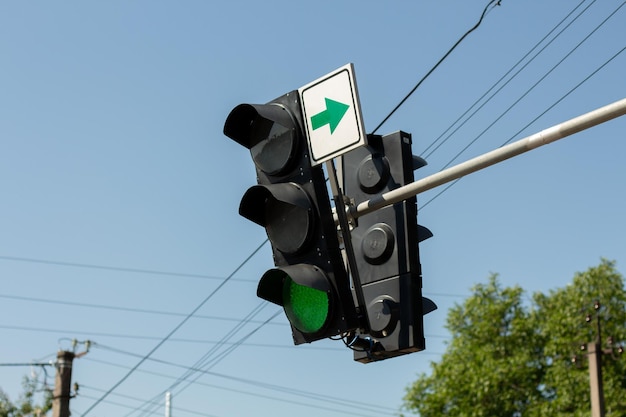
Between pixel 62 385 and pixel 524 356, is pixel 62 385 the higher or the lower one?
the lower one

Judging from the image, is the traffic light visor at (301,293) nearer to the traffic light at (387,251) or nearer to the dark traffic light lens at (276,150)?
the traffic light at (387,251)

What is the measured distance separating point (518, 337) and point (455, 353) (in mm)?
2740

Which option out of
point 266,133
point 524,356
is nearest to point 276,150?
point 266,133

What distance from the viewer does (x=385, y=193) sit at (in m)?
5.55

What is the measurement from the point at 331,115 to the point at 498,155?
82 centimetres

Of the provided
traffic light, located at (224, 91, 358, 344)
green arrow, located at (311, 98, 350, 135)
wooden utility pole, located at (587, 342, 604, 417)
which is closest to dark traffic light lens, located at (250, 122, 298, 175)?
traffic light, located at (224, 91, 358, 344)

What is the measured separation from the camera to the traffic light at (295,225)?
4879 millimetres

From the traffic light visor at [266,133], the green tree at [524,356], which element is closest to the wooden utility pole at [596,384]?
the green tree at [524,356]

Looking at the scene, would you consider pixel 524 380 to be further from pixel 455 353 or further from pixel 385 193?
pixel 385 193

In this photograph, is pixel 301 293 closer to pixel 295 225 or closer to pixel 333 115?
pixel 295 225

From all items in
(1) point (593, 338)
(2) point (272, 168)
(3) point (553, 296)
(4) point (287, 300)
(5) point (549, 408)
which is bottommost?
(4) point (287, 300)

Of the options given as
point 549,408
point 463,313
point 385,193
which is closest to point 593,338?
point 549,408

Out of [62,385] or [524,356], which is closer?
[62,385]

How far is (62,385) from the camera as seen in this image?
2756 cm
